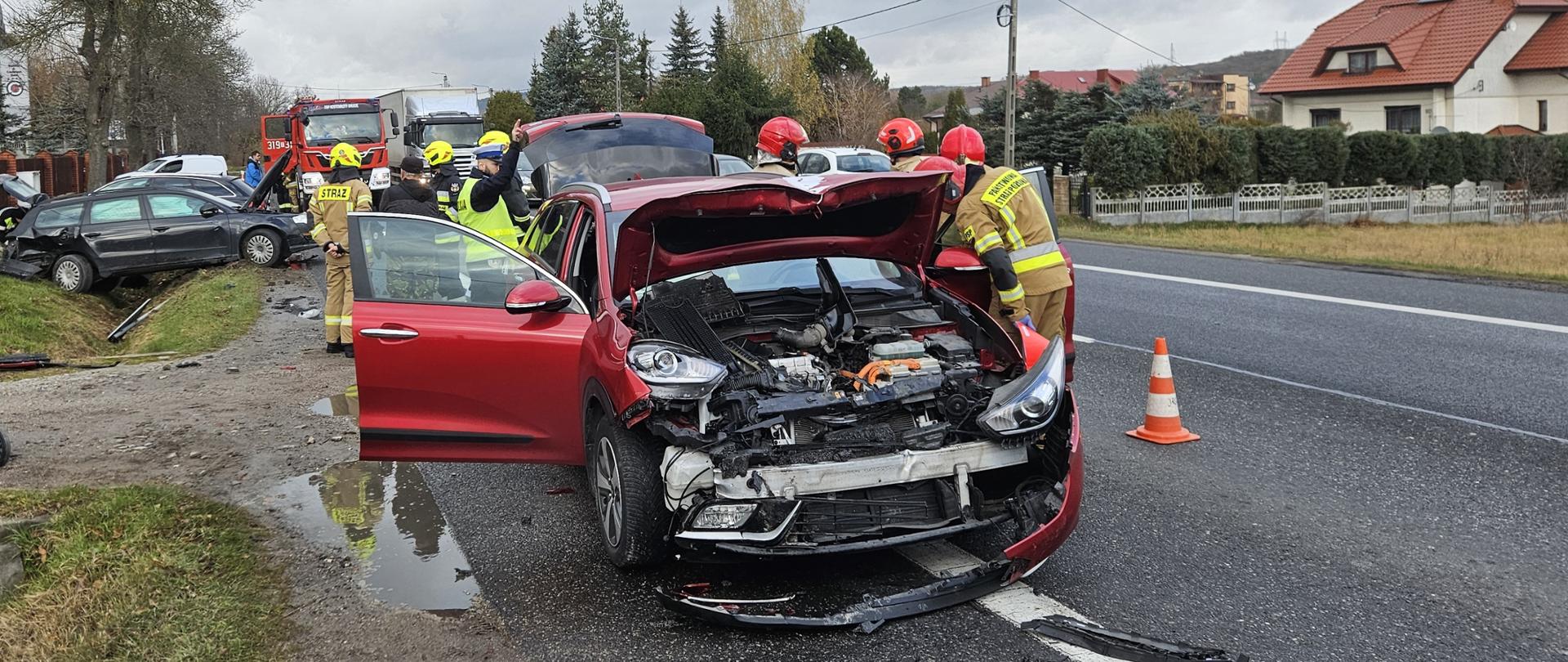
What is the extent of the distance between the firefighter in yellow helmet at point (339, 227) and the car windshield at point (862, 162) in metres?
10.8

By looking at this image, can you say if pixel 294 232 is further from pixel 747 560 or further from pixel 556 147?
pixel 747 560

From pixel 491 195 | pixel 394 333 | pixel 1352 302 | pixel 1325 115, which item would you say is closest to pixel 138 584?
pixel 394 333

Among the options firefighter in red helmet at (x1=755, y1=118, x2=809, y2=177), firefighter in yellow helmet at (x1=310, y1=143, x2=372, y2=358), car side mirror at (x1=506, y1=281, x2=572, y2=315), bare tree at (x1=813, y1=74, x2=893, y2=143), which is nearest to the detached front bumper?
car side mirror at (x1=506, y1=281, x2=572, y2=315)

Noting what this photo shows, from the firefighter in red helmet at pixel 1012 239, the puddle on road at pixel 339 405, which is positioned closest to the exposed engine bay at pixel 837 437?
the firefighter in red helmet at pixel 1012 239

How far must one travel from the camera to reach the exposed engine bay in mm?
4258

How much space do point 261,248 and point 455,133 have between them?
1307 cm

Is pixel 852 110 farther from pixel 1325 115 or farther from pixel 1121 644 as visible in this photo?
pixel 1121 644

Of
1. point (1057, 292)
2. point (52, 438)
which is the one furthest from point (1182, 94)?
point (52, 438)

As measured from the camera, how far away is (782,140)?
9.02 m

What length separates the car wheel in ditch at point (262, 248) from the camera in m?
18.2

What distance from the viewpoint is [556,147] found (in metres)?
11.9

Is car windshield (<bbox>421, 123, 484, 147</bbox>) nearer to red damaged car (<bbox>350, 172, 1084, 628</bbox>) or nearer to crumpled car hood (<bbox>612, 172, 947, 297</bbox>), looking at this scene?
red damaged car (<bbox>350, 172, 1084, 628</bbox>)

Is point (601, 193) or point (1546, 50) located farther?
point (1546, 50)

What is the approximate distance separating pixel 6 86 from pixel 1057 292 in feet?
141
